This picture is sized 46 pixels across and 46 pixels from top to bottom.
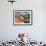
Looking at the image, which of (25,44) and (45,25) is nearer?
(25,44)

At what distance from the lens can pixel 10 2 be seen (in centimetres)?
518

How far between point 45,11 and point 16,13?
1.13 m

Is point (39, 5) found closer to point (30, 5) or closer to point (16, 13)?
point (30, 5)

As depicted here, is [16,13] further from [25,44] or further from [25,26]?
[25,44]

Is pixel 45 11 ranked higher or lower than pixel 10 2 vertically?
lower

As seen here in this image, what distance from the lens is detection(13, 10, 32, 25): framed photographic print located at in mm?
5182

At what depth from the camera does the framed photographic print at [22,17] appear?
5.18 m

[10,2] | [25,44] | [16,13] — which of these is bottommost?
[25,44]

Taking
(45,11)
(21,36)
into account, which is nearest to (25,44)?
(21,36)

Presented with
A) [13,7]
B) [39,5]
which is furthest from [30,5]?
[13,7]

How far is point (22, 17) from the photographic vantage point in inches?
205

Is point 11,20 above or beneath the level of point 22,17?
beneath

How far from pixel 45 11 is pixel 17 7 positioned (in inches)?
43.1

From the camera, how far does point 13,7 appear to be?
5.18m
